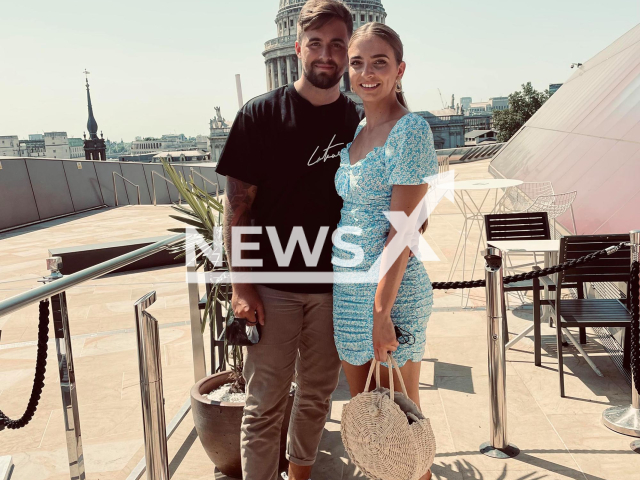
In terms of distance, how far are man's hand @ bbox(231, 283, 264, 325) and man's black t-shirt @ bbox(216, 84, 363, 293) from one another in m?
0.12

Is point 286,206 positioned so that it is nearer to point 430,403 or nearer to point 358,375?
point 358,375

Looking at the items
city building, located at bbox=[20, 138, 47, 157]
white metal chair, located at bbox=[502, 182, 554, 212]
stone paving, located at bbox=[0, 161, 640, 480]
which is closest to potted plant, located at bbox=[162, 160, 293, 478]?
stone paving, located at bbox=[0, 161, 640, 480]

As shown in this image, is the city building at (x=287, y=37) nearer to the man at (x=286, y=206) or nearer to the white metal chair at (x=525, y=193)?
the white metal chair at (x=525, y=193)

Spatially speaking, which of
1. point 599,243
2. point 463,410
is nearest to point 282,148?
point 463,410

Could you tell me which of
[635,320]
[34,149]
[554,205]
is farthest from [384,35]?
[34,149]

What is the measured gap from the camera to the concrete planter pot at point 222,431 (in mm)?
2625

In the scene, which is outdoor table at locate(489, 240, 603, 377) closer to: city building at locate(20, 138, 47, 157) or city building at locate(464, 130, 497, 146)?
city building at locate(464, 130, 497, 146)

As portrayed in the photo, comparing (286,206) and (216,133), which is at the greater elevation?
(216,133)

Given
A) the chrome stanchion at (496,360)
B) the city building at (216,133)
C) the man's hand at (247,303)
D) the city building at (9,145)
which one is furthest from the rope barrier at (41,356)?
the city building at (9,145)

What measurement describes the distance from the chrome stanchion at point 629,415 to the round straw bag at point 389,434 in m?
1.52

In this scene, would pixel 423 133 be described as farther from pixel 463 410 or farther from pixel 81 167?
pixel 81 167

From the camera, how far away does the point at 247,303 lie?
2174mm

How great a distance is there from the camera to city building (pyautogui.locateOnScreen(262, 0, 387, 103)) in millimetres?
78750

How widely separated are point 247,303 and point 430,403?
1781 millimetres
